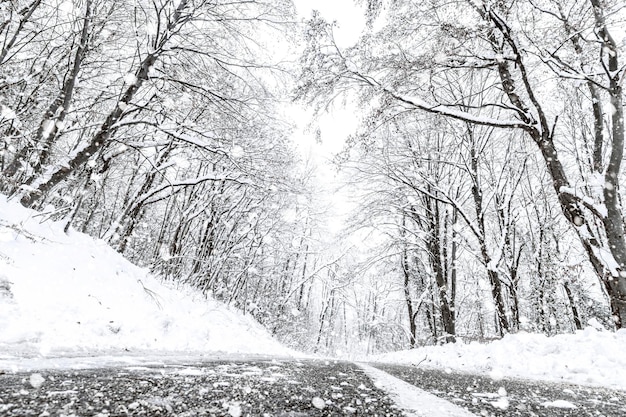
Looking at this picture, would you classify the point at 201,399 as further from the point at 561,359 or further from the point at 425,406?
the point at 561,359

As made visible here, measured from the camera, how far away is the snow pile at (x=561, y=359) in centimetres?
453

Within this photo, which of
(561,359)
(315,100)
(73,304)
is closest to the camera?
(73,304)

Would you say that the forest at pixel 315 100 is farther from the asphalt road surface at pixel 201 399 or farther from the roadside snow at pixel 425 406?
the roadside snow at pixel 425 406

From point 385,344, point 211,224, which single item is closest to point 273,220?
point 211,224

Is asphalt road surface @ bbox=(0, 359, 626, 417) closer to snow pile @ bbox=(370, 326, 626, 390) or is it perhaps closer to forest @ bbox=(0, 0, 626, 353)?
snow pile @ bbox=(370, 326, 626, 390)

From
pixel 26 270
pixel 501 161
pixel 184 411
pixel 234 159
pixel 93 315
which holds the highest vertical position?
pixel 501 161

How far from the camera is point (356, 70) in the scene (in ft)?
26.2

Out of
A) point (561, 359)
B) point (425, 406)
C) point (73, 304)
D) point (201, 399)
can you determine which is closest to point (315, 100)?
point (73, 304)

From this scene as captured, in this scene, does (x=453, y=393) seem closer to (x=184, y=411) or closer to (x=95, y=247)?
(x=184, y=411)

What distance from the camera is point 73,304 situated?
16.2 ft

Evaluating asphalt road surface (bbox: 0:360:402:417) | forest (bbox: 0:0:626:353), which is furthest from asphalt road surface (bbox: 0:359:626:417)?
forest (bbox: 0:0:626:353)

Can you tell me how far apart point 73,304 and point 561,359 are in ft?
21.8

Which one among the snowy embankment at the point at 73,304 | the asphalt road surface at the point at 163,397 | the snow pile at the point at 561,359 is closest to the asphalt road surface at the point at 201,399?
the asphalt road surface at the point at 163,397

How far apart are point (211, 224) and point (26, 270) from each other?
416 inches
